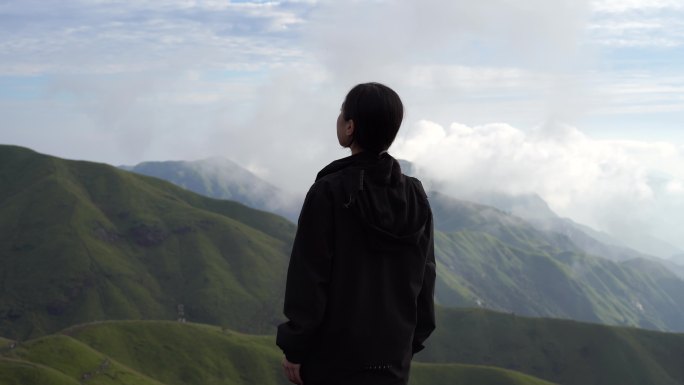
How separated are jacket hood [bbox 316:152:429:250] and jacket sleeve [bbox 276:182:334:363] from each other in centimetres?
35

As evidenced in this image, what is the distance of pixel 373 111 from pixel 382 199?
44.4 inches

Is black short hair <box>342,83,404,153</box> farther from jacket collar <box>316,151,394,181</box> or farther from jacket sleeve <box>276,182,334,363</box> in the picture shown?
jacket sleeve <box>276,182,334,363</box>

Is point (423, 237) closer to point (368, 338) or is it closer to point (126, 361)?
point (368, 338)

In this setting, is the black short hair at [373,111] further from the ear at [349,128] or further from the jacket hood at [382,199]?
the jacket hood at [382,199]

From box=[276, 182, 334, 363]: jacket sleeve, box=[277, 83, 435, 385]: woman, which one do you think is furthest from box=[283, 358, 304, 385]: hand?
box=[276, 182, 334, 363]: jacket sleeve

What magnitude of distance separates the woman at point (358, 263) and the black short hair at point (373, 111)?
13 mm

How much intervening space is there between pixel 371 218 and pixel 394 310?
134 cm

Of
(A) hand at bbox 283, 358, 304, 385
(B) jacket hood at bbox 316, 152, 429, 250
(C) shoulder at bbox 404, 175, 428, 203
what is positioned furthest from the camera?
(C) shoulder at bbox 404, 175, 428, 203

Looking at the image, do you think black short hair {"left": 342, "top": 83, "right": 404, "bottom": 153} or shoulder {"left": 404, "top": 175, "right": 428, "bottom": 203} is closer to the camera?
black short hair {"left": 342, "top": 83, "right": 404, "bottom": 153}

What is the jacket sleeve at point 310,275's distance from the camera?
318 inches

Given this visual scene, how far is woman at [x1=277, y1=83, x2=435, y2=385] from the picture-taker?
26.8 ft

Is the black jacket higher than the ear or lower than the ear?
lower

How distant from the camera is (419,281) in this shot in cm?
902

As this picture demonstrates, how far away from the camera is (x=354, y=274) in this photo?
27.3 ft
